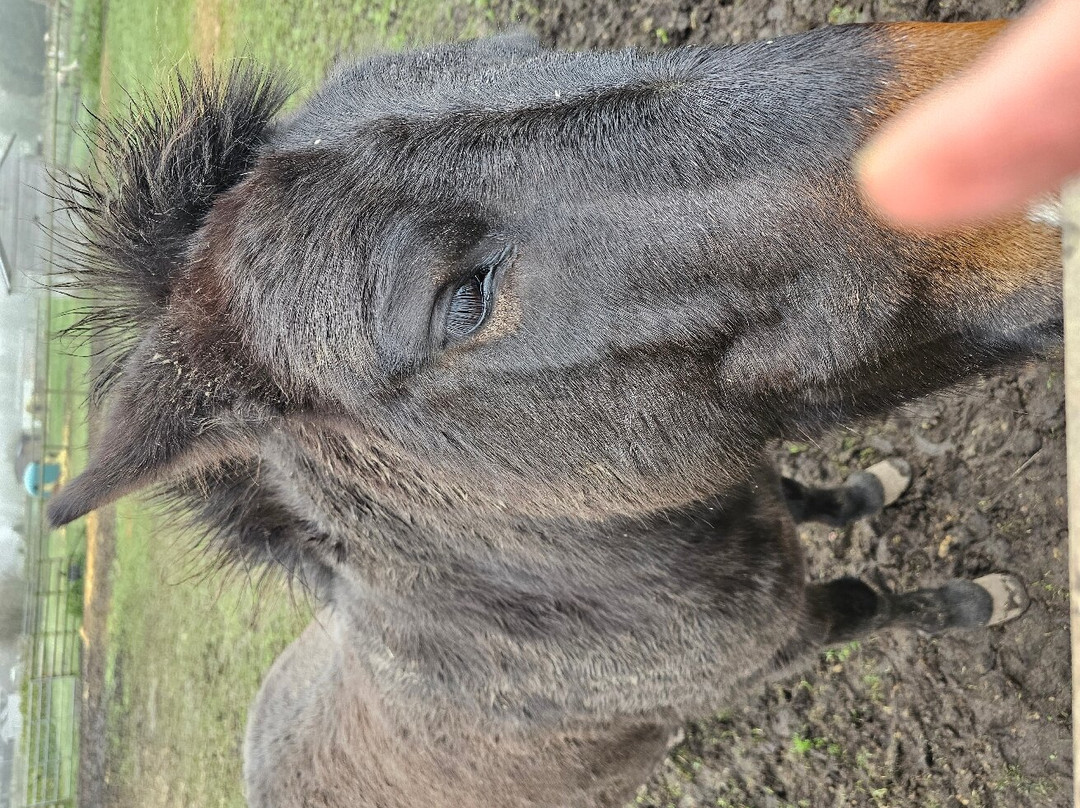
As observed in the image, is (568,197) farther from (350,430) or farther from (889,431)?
(889,431)

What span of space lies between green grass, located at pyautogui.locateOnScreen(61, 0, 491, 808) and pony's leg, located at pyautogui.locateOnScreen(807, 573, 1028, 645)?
3618 mm

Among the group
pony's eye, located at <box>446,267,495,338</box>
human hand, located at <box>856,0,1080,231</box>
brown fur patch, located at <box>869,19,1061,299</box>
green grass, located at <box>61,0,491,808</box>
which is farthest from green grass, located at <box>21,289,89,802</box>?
human hand, located at <box>856,0,1080,231</box>

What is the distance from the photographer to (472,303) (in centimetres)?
189

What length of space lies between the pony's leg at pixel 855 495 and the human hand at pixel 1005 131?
2624 mm

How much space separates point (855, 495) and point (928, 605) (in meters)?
0.56

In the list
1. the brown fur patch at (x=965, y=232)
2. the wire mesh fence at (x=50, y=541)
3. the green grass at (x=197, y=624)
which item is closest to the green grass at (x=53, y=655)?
the wire mesh fence at (x=50, y=541)

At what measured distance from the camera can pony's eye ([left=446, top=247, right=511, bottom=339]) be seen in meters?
1.87

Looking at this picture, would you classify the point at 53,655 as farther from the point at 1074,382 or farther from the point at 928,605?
the point at 1074,382

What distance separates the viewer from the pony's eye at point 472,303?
6.13 feet

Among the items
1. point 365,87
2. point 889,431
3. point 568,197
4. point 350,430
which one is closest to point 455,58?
point 365,87

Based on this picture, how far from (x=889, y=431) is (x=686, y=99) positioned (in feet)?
8.29

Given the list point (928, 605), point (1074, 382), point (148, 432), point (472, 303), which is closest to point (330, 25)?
point (148, 432)

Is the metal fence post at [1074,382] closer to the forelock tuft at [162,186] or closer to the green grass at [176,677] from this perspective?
the forelock tuft at [162,186]

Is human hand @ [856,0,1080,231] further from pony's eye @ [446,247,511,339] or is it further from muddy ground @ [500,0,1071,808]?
muddy ground @ [500,0,1071,808]
